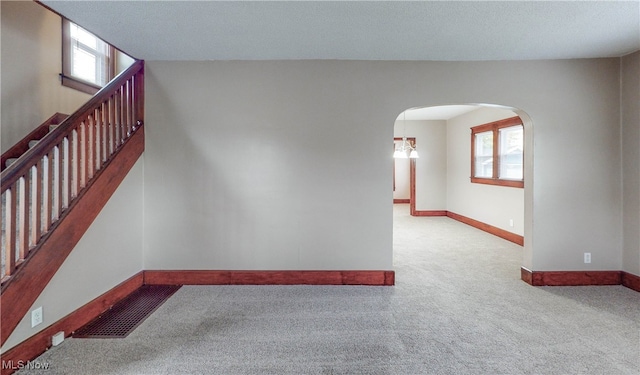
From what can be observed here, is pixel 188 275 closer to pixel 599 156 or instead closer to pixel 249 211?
pixel 249 211

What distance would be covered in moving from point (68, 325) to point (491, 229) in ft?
20.8

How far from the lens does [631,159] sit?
3146mm

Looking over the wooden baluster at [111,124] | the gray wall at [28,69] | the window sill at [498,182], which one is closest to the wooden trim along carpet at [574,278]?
the window sill at [498,182]

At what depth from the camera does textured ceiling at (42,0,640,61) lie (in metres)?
2.24

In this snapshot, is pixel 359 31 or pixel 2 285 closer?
pixel 2 285

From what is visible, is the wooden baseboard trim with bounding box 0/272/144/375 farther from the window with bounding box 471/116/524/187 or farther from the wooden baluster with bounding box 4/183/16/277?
the window with bounding box 471/116/524/187

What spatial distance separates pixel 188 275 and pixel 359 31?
3034 mm

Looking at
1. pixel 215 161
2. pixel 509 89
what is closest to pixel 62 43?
pixel 215 161

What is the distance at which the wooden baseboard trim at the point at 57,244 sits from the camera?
1.86m

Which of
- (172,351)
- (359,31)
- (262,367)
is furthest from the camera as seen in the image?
(359,31)

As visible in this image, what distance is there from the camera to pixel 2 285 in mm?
1804

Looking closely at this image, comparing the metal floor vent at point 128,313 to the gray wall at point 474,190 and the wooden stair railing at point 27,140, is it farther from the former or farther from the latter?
the gray wall at point 474,190

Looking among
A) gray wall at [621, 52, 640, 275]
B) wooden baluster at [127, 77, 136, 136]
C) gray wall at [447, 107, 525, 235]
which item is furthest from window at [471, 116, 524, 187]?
wooden baluster at [127, 77, 136, 136]

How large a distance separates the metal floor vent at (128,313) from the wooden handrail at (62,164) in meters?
0.78
